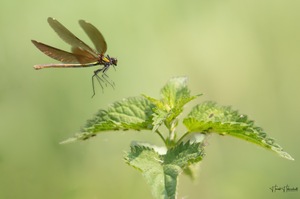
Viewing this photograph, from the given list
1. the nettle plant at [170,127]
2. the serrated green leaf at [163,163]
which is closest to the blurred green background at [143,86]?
the nettle plant at [170,127]

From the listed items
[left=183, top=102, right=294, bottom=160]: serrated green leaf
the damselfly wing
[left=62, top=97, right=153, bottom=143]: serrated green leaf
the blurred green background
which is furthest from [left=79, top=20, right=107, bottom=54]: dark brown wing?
the blurred green background

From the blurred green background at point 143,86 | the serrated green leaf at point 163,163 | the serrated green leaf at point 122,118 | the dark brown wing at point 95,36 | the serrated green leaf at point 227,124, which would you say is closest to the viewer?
the serrated green leaf at point 163,163

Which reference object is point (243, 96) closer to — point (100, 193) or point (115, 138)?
point (115, 138)

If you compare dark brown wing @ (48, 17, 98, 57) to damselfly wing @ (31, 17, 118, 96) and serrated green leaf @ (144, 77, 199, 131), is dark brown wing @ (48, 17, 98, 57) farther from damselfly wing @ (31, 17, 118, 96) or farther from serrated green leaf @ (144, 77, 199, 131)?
serrated green leaf @ (144, 77, 199, 131)

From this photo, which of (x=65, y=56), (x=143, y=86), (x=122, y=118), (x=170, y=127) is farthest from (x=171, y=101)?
(x=143, y=86)

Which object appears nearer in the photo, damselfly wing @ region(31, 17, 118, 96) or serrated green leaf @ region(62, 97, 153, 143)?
serrated green leaf @ region(62, 97, 153, 143)

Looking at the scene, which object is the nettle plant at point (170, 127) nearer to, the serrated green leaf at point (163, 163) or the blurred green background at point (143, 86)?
the serrated green leaf at point (163, 163)
